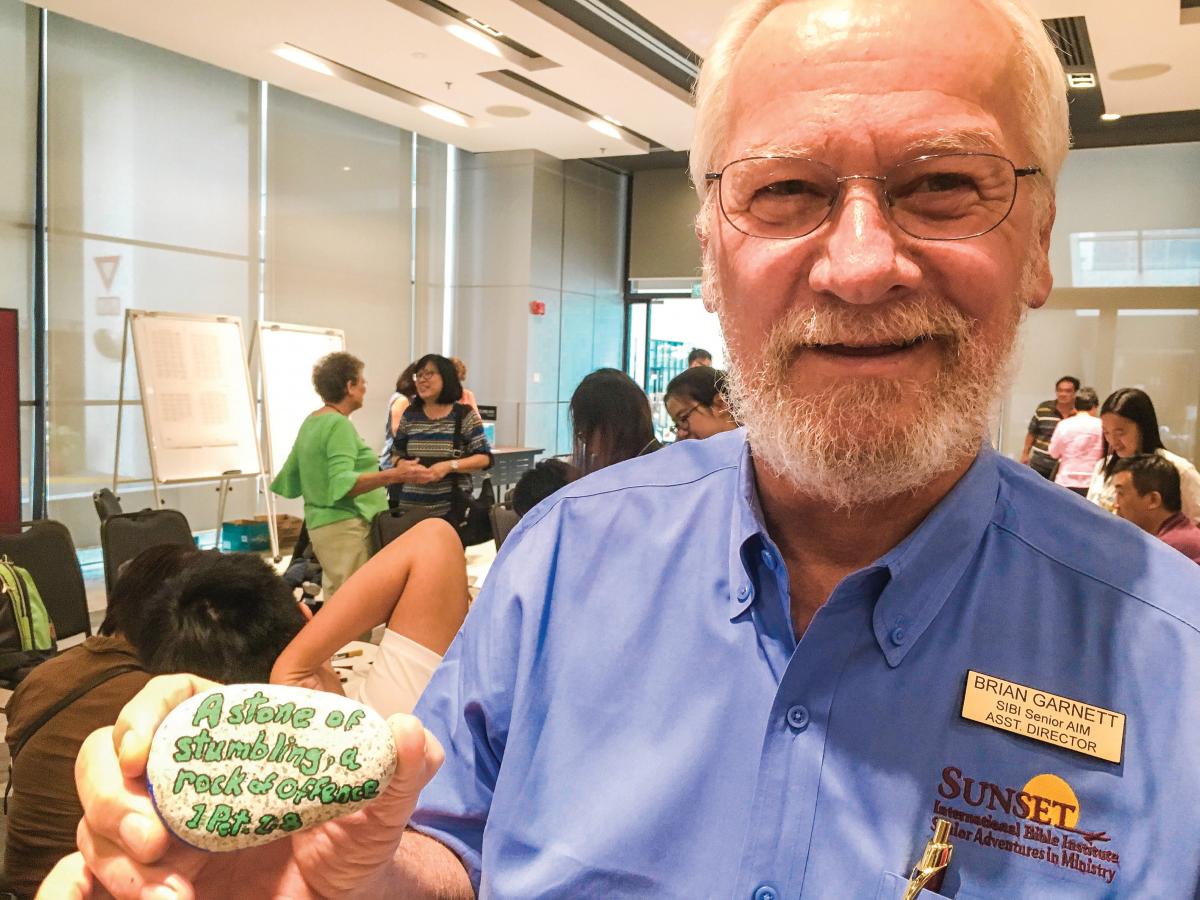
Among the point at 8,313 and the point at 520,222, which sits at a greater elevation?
the point at 520,222

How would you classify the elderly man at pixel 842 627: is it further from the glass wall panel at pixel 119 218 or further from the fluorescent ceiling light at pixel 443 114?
the fluorescent ceiling light at pixel 443 114

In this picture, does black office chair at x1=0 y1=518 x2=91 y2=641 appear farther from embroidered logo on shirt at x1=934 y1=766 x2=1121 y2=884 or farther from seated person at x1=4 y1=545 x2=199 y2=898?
embroidered logo on shirt at x1=934 y1=766 x2=1121 y2=884

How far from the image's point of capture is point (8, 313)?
4.85 metres

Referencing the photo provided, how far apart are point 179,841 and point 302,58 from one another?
24.0 feet

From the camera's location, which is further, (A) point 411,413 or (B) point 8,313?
(A) point 411,413

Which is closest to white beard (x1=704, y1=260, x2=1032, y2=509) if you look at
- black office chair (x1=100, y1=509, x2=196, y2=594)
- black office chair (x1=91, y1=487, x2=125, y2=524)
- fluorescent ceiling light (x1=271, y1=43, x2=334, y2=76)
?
black office chair (x1=100, y1=509, x2=196, y2=594)

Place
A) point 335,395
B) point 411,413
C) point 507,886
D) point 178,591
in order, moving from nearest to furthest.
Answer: point 507,886 < point 178,591 < point 335,395 < point 411,413

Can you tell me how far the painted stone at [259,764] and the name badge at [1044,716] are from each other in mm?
536

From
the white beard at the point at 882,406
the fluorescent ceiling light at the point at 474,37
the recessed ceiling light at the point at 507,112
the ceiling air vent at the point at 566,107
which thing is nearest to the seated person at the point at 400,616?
the white beard at the point at 882,406

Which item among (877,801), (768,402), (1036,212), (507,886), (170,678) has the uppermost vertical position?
(1036,212)

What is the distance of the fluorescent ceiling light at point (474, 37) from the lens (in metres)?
6.17

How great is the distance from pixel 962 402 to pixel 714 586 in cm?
32

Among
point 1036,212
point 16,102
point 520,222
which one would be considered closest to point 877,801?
point 1036,212

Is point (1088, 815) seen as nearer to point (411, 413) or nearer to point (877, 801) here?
point (877, 801)
